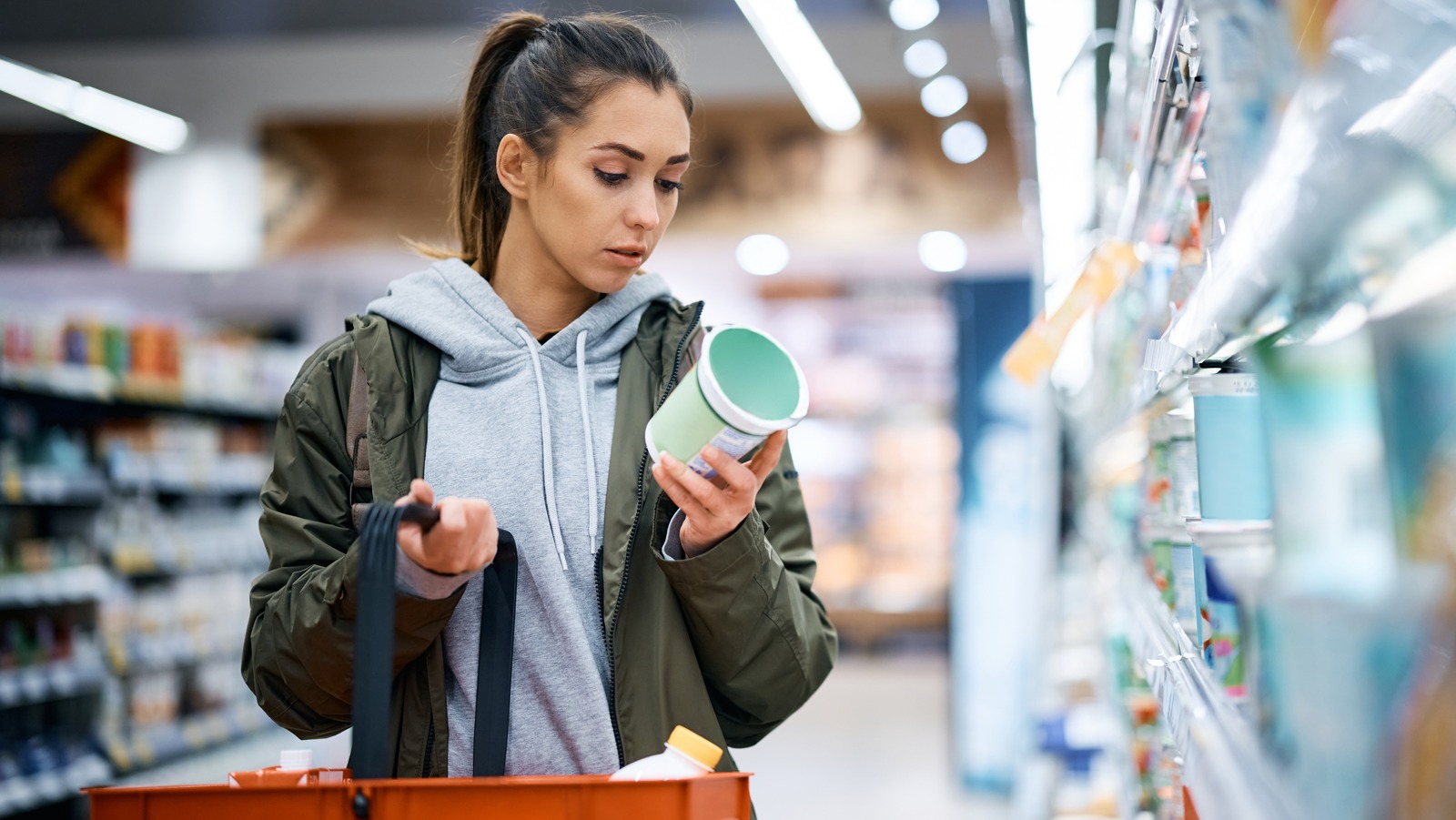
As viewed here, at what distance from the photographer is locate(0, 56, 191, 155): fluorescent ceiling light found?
7461 mm

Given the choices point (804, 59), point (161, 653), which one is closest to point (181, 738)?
point (161, 653)

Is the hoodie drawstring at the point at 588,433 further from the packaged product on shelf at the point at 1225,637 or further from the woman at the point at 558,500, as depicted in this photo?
the packaged product on shelf at the point at 1225,637

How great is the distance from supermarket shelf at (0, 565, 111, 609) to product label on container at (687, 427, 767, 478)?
3.99 m

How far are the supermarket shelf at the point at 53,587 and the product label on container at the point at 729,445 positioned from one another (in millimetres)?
3992

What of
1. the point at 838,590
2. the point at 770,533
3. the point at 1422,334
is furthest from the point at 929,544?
the point at 1422,334

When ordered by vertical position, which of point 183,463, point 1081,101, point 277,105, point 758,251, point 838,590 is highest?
point 277,105

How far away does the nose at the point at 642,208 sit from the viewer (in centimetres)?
136

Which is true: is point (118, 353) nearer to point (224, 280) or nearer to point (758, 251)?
point (758, 251)

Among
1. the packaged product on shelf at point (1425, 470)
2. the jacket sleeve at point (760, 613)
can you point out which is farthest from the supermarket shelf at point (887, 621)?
the packaged product on shelf at point (1425, 470)

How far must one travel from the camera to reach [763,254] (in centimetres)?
827

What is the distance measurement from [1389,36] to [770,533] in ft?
3.37

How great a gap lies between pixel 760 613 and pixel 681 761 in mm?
283

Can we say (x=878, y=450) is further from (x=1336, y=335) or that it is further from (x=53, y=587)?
(x=1336, y=335)

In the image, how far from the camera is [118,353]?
5.01 metres
